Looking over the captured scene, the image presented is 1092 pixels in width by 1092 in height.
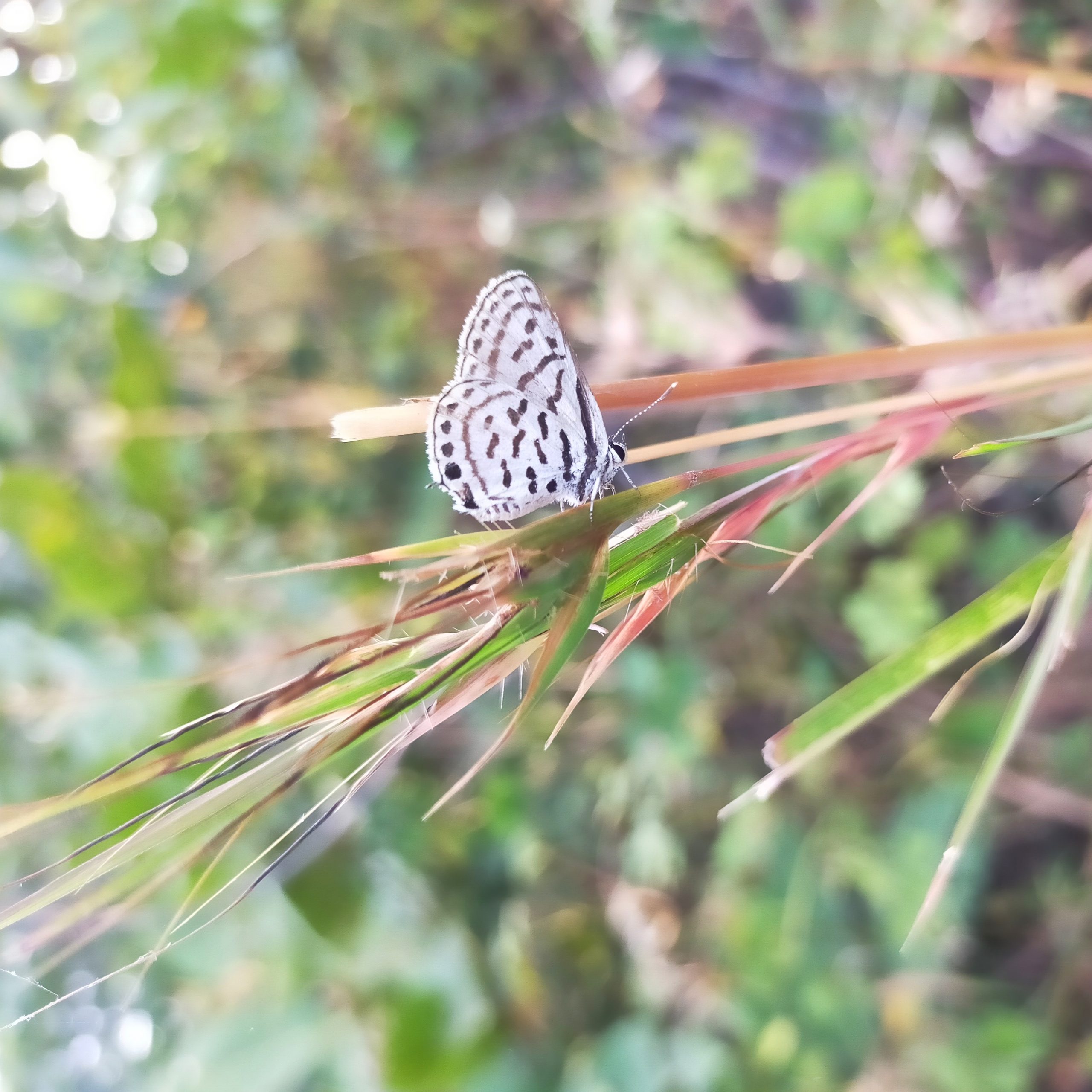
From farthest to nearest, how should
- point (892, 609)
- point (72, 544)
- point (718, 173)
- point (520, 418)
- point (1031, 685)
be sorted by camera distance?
point (72, 544)
point (718, 173)
point (892, 609)
point (520, 418)
point (1031, 685)

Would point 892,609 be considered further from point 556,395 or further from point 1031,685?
point 1031,685

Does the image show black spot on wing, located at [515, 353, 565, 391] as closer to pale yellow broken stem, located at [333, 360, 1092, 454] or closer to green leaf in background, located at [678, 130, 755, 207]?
pale yellow broken stem, located at [333, 360, 1092, 454]

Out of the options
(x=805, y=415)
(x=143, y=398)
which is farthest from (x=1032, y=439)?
(x=143, y=398)

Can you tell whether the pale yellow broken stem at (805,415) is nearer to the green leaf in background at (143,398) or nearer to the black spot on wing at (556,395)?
the black spot on wing at (556,395)

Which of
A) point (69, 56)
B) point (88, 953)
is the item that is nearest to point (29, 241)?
point (69, 56)

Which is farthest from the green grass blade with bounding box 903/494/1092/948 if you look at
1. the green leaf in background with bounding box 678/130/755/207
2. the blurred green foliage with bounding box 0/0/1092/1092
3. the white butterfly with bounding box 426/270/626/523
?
the green leaf in background with bounding box 678/130/755/207
